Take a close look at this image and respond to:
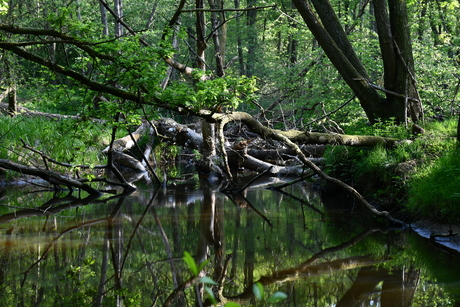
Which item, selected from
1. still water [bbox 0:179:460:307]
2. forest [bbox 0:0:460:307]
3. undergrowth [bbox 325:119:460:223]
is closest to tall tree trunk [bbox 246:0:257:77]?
forest [bbox 0:0:460:307]

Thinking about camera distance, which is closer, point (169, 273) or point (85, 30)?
point (169, 273)

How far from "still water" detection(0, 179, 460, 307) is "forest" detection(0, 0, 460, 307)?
0.09 feet

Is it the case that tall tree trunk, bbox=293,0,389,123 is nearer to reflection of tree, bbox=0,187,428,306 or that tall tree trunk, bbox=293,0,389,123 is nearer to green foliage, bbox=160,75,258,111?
reflection of tree, bbox=0,187,428,306

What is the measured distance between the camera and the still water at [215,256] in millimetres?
4211

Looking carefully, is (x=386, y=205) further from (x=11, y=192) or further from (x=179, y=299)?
(x=11, y=192)

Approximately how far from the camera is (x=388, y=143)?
9.04 meters

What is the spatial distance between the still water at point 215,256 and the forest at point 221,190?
0.09 feet

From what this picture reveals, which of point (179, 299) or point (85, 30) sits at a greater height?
point (85, 30)

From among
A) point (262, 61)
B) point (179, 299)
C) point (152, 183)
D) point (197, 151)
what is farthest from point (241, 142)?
point (262, 61)

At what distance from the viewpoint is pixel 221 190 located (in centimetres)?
1097

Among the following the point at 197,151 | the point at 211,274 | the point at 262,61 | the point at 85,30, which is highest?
the point at 262,61

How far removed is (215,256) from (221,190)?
5.28 meters

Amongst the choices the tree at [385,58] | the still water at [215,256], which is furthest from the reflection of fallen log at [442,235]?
the tree at [385,58]

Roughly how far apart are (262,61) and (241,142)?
48.4ft
